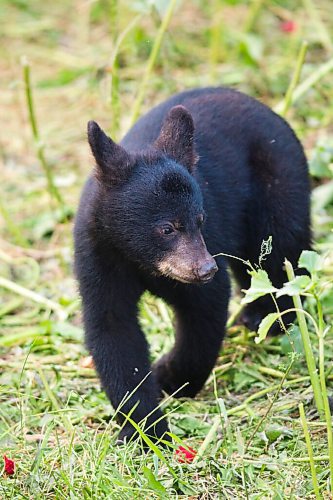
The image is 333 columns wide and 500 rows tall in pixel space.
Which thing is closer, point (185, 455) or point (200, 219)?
point (185, 455)

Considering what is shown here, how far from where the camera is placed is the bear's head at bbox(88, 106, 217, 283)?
16.4ft

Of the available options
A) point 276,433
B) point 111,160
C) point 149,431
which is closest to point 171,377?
point 149,431

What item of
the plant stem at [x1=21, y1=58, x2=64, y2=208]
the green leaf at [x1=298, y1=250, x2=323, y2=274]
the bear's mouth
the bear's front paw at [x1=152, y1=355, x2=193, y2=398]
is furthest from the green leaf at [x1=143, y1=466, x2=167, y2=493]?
the plant stem at [x1=21, y1=58, x2=64, y2=208]

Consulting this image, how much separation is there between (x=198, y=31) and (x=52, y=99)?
6.70ft

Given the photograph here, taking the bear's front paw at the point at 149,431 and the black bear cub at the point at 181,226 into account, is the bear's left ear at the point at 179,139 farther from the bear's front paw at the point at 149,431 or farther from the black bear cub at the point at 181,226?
the bear's front paw at the point at 149,431

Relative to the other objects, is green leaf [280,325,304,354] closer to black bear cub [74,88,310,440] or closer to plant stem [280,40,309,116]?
black bear cub [74,88,310,440]

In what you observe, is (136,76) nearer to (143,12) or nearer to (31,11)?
(31,11)

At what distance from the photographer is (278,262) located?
6.40 meters

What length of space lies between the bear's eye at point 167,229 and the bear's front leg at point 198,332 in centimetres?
57

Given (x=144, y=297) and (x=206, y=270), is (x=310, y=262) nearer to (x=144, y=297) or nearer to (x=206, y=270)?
(x=206, y=270)

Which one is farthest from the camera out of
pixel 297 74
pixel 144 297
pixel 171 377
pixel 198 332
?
pixel 297 74

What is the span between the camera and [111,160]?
16.8 feet

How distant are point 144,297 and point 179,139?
3.58 feet

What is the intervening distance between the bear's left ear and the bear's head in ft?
0.11
